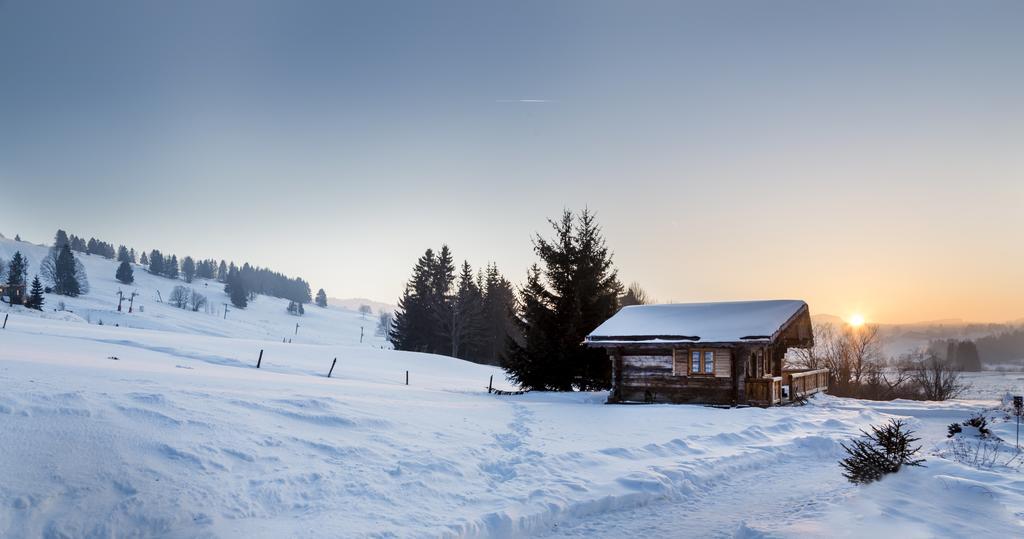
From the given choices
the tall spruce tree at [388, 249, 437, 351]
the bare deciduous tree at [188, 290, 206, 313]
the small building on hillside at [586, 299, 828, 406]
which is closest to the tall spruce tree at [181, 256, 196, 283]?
the bare deciduous tree at [188, 290, 206, 313]

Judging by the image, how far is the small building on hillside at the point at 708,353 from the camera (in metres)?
22.6

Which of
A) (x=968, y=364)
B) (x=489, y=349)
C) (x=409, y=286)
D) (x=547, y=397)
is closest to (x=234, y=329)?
(x=409, y=286)

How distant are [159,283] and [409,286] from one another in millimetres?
129493

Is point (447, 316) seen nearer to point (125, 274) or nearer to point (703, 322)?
point (703, 322)

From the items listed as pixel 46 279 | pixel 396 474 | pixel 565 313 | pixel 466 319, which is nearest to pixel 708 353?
pixel 565 313

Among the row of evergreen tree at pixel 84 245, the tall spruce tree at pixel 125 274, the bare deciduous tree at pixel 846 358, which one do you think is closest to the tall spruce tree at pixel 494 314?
the bare deciduous tree at pixel 846 358

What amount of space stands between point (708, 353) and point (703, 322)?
1958 millimetres

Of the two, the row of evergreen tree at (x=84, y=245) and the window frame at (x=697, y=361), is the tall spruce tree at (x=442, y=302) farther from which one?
the row of evergreen tree at (x=84, y=245)

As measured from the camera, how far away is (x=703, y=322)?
24922mm

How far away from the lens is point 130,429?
8.84 metres

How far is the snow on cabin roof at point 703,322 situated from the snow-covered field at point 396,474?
7.13 metres

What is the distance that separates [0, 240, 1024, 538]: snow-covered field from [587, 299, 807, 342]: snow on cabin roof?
23.4 ft

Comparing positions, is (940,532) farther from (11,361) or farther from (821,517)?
(11,361)

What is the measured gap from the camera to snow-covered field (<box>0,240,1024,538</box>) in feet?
23.1
